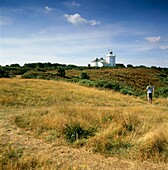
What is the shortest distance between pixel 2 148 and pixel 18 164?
50.4 inches

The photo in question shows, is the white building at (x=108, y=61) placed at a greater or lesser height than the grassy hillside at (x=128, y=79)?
greater

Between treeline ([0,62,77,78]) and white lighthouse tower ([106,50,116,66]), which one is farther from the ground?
white lighthouse tower ([106,50,116,66])

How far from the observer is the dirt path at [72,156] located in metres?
4.93

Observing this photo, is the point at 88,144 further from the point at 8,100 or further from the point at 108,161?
the point at 8,100

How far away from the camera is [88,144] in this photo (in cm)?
612

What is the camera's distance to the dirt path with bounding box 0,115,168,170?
16.2 ft

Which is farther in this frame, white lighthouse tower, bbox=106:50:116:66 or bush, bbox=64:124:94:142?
white lighthouse tower, bbox=106:50:116:66

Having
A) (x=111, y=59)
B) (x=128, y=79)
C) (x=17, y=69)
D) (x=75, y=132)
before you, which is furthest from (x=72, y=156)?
(x=111, y=59)

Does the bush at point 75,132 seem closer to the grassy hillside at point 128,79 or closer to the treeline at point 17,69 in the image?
the grassy hillside at point 128,79

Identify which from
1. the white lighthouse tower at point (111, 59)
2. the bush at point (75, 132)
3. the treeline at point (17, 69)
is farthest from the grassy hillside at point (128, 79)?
the white lighthouse tower at point (111, 59)

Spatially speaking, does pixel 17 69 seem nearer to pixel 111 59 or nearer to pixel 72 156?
pixel 111 59

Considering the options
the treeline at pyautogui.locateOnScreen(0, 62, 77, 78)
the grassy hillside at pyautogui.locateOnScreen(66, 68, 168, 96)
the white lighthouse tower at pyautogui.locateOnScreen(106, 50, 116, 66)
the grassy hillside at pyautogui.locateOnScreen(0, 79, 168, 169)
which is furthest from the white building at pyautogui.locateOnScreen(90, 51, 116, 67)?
the grassy hillside at pyautogui.locateOnScreen(0, 79, 168, 169)

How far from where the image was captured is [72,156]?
5.45 meters

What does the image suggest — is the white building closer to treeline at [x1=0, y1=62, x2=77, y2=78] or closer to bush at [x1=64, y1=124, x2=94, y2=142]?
treeline at [x1=0, y1=62, x2=77, y2=78]
